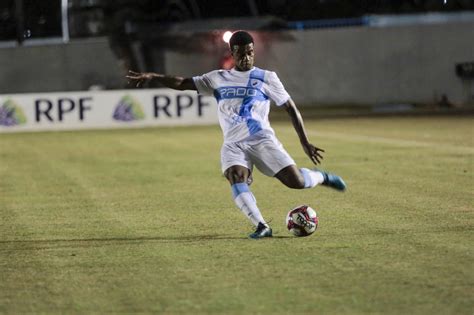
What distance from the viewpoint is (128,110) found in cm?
3138

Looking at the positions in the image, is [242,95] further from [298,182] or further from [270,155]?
[298,182]

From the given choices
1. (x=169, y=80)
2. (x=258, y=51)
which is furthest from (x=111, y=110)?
(x=169, y=80)

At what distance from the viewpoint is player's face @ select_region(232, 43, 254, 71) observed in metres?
10.1

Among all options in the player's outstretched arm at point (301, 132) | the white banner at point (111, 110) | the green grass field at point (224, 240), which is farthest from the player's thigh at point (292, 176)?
the white banner at point (111, 110)

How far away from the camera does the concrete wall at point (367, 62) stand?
143ft

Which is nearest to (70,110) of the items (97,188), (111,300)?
(97,188)

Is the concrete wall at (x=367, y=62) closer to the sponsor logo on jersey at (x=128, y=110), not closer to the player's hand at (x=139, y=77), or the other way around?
the sponsor logo on jersey at (x=128, y=110)

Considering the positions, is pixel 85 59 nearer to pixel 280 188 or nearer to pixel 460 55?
pixel 460 55

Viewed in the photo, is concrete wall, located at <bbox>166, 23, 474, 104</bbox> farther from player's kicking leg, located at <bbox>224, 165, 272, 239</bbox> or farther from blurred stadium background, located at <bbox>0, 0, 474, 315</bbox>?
player's kicking leg, located at <bbox>224, 165, 272, 239</bbox>

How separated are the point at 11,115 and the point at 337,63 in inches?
668

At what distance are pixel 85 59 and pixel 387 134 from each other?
20.3m

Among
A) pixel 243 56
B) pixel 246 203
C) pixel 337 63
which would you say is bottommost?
pixel 337 63

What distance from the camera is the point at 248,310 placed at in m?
6.96

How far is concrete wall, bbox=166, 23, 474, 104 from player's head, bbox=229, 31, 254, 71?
33.3m
